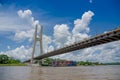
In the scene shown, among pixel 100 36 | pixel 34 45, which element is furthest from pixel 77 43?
pixel 34 45

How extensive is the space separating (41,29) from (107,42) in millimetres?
47807

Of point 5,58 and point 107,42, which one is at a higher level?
point 5,58

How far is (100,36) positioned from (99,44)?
312 cm

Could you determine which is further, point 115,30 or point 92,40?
point 92,40

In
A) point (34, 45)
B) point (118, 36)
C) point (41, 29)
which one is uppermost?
point (41, 29)

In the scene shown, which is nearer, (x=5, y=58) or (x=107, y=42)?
(x=107, y=42)

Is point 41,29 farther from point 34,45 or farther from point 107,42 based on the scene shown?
point 107,42

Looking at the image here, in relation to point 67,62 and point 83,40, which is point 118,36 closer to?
point 83,40

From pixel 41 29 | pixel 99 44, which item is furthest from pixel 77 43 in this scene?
pixel 41 29

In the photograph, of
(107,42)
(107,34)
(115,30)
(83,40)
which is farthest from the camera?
(83,40)

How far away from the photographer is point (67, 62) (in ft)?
322

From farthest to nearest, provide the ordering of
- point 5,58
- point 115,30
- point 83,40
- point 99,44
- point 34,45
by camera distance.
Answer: point 5,58, point 34,45, point 83,40, point 99,44, point 115,30

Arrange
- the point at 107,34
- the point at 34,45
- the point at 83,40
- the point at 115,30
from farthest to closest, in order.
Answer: the point at 34,45 → the point at 83,40 → the point at 107,34 → the point at 115,30

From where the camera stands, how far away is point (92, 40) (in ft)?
88.6
